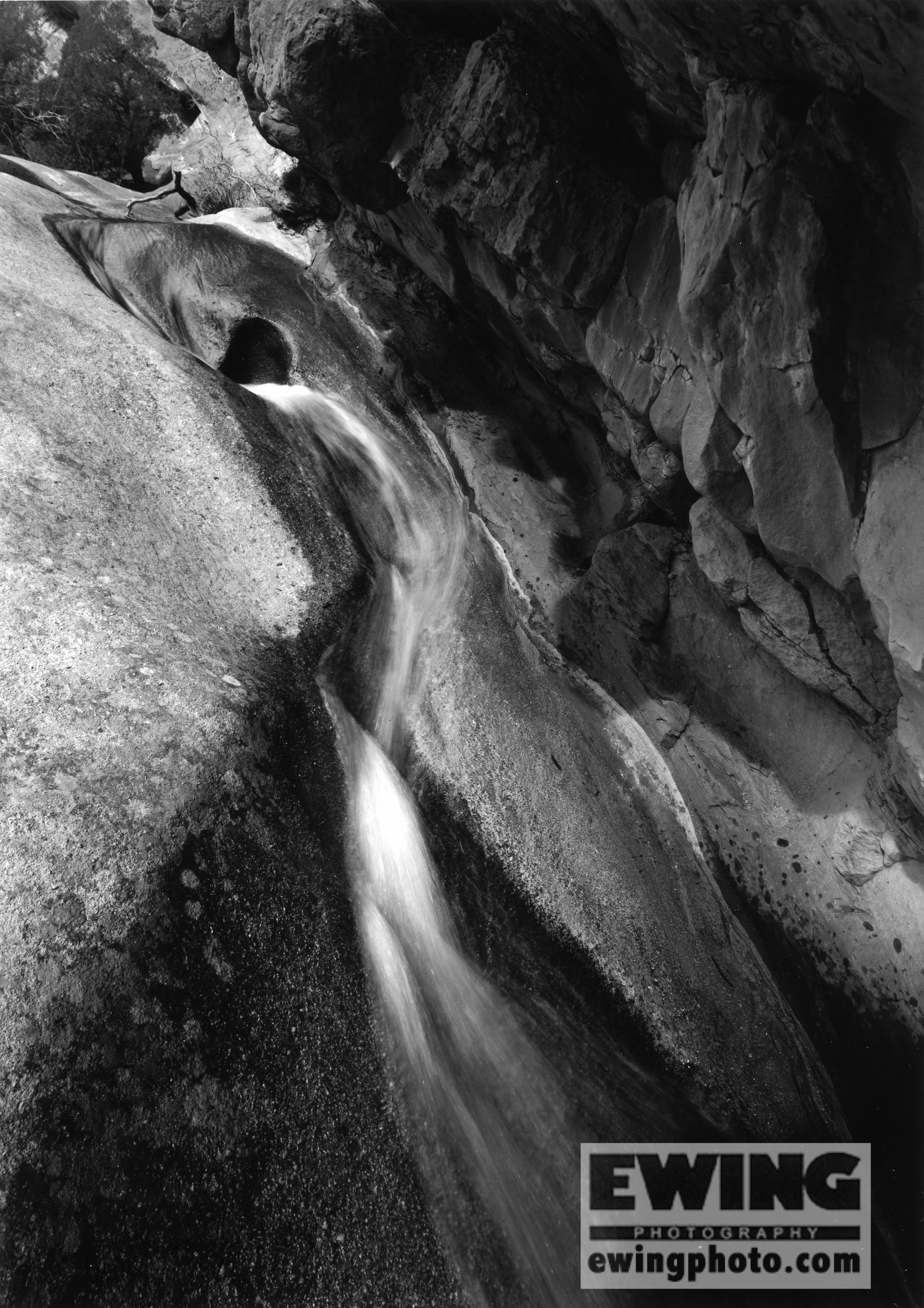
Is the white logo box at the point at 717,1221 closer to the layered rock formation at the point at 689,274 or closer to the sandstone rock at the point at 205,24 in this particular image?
the layered rock formation at the point at 689,274

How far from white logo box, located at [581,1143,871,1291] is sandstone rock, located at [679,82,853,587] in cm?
484

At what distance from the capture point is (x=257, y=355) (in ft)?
38.3

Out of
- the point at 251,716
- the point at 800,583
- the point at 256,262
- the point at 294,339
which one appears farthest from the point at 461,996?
the point at 256,262

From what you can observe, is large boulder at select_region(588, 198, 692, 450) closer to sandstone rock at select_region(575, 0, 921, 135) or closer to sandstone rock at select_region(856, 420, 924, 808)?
sandstone rock at select_region(575, 0, 921, 135)

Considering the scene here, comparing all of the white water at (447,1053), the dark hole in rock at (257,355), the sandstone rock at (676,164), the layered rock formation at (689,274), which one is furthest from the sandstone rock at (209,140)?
the white water at (447,1053)

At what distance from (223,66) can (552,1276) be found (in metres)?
15.2

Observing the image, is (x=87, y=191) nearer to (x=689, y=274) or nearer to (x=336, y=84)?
(x=336, y=84)

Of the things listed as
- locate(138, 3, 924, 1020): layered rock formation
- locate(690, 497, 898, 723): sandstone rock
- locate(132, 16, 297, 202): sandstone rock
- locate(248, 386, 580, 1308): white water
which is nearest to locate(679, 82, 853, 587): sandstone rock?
locate(138, 3, 924, 1020): layered rock formation

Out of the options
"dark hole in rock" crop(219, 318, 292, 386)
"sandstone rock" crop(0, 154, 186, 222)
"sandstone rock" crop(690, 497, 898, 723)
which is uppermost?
"sandstone rock" crop(690, 497, 898, 723)

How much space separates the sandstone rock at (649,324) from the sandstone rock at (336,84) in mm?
3415

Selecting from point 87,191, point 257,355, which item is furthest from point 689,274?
point 87,191

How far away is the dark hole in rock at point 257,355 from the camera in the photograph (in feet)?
37.6

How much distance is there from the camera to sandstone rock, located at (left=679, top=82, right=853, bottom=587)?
16.2ft

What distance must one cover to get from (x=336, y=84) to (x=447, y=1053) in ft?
31.4
